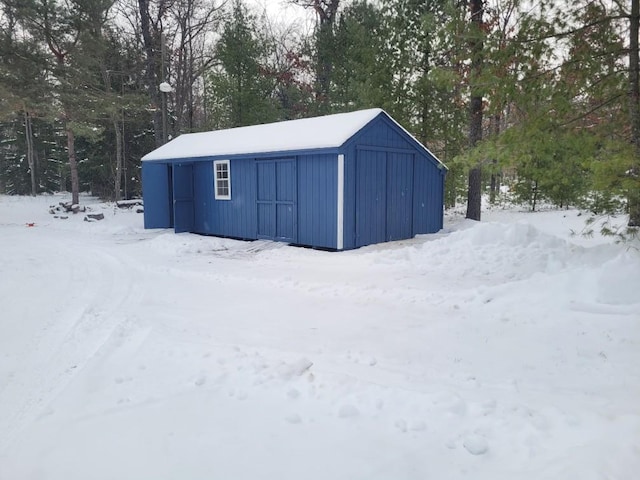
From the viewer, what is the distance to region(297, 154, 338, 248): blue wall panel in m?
9.33

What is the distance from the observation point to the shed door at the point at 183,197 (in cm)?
1266

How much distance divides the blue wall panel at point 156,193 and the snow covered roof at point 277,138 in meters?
0.41

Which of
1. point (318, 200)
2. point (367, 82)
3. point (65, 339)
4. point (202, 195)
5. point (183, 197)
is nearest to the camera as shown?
point (65, 339)

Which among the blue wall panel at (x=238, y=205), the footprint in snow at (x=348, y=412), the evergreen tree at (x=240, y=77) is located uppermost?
the evergreen tree at (x=240, y=77)

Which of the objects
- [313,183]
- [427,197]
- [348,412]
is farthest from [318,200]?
[348,412]

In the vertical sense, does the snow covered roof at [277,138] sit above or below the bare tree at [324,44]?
below

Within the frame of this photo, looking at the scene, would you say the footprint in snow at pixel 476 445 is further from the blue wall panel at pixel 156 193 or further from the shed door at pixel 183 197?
the blue wall panel at pixel 156 193

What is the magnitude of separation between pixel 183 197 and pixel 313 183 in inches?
194

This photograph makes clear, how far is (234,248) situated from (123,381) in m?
6.77

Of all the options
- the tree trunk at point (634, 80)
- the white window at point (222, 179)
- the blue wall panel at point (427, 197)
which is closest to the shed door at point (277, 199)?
the white window at point (222, 179)

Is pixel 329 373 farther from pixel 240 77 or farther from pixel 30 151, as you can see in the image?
pixel 30 151

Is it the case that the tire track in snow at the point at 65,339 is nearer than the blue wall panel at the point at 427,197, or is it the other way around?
the tire track in snow at the point at 65,339

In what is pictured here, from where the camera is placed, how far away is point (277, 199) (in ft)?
34.3

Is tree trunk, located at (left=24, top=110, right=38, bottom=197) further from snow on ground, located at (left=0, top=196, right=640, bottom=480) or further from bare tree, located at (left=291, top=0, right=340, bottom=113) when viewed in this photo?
snow on ground, located at (left=0, top=196, right=640, bottom=480)
